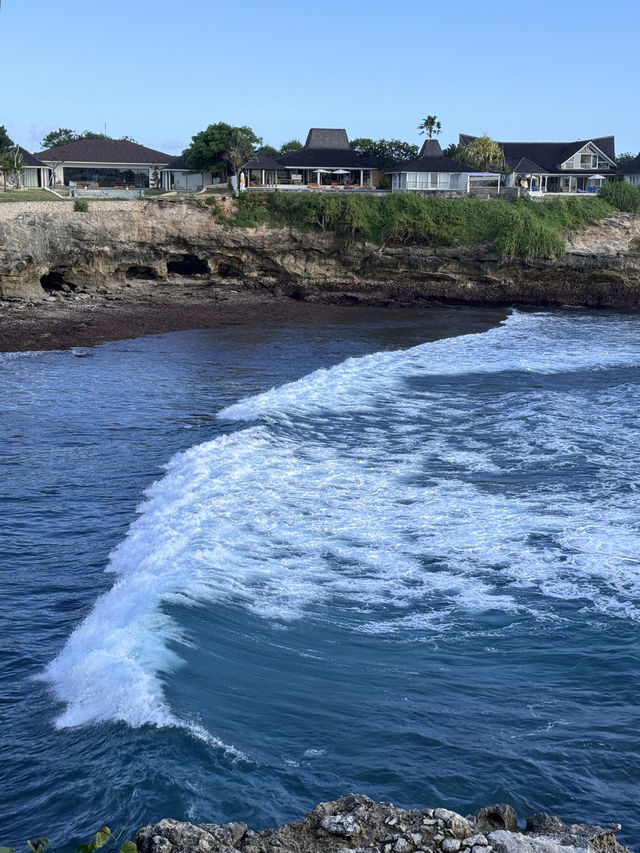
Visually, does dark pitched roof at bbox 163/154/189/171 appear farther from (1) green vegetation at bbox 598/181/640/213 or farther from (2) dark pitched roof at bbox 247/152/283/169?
(1) green vegetation at bbox 598/181/640/213

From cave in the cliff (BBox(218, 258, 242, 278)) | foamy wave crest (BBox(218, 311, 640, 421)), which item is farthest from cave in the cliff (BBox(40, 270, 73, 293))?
foamy wave crest (BBox(218, 311, 640, 421))

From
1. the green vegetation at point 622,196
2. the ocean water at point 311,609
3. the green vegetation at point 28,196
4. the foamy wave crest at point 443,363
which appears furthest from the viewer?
the green vegetation at point 622,196

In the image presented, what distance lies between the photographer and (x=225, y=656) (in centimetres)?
1049

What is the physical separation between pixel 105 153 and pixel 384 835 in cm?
6313

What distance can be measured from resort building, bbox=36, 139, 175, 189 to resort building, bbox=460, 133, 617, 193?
2645cm

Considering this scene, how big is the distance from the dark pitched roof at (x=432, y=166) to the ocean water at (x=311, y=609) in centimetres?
3467

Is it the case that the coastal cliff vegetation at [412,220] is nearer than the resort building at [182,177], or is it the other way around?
the coastal cliff vegetation at [412,220]

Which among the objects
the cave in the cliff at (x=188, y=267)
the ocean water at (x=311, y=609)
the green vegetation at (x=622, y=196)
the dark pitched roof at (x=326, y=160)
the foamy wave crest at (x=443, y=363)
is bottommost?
the ocean water at (x=311, y=609)

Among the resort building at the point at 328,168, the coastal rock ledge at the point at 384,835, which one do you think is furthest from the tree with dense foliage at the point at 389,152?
the coastal rock ledge at the point at 384,835

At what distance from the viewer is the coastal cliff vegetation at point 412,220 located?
48.3 metres

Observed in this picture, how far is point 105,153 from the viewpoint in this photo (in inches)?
2466

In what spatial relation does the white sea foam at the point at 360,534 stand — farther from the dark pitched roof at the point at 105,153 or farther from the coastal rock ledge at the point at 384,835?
the dark pitched roof at the point at 105,153

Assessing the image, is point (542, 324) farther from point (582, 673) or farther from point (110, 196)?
point (582, 673)

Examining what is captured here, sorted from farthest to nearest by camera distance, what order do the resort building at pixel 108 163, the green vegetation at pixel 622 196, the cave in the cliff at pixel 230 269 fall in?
the resort building at pixel 108 163 < the green vegetation at pixel 622 196 < the cave in the cliff at pixel 230 269
